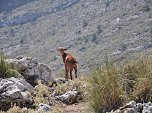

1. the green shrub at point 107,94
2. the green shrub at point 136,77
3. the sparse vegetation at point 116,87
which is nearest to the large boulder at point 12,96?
the sparse vegetation at point 116,87

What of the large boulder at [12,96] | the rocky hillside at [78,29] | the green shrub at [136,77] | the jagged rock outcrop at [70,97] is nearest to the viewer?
the green shrub at [136,77]

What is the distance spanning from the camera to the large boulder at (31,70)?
45.6 ft

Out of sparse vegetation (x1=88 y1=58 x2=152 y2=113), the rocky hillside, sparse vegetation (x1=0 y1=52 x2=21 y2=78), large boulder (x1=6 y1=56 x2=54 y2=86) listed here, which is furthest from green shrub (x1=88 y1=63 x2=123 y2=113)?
the rocky hillside

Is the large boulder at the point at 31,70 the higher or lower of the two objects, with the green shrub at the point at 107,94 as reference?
higher

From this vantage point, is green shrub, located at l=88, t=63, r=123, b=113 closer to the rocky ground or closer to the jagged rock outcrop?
A: the rocky ground

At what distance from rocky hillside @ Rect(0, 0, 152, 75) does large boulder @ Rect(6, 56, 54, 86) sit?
67.8 meters

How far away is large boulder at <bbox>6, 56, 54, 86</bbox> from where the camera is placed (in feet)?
45.6

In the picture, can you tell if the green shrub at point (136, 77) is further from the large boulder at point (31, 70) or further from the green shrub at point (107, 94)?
the large boulder at point (31, 70)

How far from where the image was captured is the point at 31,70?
558 inches

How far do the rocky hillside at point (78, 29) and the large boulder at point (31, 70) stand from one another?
67.8 meters

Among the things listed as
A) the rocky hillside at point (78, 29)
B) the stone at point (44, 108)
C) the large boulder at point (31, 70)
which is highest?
the rocky hillside at point (78, 29)

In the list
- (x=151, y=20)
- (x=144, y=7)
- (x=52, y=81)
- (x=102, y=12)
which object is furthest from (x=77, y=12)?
(x=52, y=81)

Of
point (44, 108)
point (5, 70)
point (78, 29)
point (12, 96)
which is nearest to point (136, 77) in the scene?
point (44, 108)

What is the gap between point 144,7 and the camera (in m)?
108
